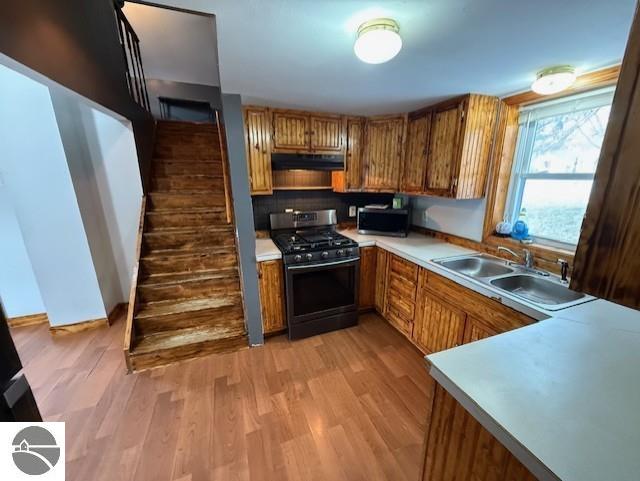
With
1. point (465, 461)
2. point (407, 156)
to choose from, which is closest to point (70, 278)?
point (465, 461)

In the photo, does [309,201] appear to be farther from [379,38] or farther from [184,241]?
[379,38]

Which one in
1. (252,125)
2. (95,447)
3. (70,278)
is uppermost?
(252,125)

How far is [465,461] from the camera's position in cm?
88

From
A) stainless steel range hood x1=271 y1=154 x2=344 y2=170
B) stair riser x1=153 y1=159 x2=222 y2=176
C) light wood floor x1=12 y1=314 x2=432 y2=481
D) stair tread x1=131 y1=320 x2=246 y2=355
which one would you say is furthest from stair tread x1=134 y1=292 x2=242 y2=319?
stair riser x1=153 y1=159 x2=222 y2=176

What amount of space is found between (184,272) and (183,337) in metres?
0.66

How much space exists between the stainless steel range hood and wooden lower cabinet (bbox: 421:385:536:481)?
6.79 feet

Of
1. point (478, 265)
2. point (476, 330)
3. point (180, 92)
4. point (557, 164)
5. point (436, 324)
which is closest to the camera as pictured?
point (476, 330)

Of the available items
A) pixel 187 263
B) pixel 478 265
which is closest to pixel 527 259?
pixel 478 265

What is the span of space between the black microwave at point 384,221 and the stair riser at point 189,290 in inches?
62.0

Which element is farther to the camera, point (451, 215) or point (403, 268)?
point (451, 215)

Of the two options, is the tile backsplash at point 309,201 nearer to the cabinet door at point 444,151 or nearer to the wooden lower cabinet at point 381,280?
the wooden lower cabinet at point 381,280

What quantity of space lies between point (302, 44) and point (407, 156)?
1.76 m

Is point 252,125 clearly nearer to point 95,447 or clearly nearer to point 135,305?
point 135,305

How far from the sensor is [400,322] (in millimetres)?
2543
